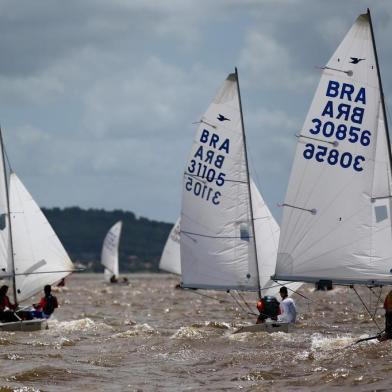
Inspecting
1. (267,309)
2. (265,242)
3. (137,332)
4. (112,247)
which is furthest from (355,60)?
(112,247)

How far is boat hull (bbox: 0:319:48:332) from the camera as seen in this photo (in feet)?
91.8

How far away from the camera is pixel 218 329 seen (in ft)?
98.0

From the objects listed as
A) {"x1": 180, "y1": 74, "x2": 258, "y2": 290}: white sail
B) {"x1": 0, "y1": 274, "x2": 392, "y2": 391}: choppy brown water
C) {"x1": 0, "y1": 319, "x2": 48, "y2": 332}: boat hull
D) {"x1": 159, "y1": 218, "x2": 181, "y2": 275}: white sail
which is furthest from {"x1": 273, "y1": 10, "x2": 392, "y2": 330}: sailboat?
{"x1": 159, "y1": 218, "x2": 181, "y2": 275}: white sail

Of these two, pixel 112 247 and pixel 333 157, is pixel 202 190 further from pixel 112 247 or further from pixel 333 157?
pixel 112 247

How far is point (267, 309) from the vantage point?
2641 centimetres

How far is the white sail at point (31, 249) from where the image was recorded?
30.3 meters

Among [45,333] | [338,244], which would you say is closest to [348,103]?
[338,244]

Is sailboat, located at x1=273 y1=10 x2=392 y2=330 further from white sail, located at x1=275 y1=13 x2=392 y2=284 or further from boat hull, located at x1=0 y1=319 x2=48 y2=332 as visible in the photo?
boat hull, located at x1=0 y1=319 x2=48 y2=332

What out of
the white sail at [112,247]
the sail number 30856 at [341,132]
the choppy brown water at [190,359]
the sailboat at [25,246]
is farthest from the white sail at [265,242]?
the white sail at [112,247]

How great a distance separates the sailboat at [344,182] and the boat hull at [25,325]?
772 cm

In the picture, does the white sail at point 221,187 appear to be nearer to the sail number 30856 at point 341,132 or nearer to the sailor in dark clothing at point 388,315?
the sail number 30856 at point 341,132

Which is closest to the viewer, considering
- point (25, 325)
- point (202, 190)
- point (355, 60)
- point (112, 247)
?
point (355, 60)

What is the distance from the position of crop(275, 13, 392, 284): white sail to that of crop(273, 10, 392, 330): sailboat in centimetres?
2

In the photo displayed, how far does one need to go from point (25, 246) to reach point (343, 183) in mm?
10974
